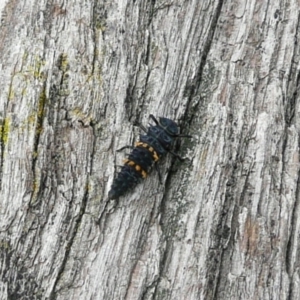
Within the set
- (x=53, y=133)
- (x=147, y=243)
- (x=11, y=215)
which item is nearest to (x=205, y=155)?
(x=147, y=243)

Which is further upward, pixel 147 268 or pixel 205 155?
pixel 205 155

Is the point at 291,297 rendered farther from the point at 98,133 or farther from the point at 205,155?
the point at 98,133

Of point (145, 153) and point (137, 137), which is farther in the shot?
point (137, 137)

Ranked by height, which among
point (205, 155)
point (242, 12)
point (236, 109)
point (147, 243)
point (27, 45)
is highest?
point (242, 12)
